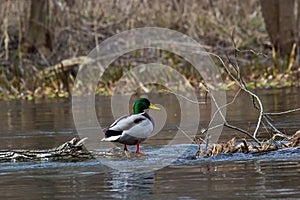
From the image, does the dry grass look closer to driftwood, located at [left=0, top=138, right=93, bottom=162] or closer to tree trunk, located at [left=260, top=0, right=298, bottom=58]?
tree trunk, located at [left=260, top=0, right=298, bottom=58]

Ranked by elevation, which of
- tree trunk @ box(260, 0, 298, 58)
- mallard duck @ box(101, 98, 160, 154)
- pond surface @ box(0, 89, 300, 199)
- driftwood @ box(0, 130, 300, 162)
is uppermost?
tree trunk @ box(260, 0, 298, 58)

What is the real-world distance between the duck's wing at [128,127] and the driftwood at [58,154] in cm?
33

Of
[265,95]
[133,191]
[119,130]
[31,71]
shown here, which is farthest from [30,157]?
[31,71]

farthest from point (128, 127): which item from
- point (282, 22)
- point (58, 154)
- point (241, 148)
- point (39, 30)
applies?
point (39, 30)

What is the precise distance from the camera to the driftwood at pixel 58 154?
1033 centimetres

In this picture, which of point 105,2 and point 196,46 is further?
point 105,2

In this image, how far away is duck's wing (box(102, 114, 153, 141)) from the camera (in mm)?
10469

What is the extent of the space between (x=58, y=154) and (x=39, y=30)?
21299 mm

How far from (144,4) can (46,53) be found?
457 cm

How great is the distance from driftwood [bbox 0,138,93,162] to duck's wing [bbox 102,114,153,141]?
33cm

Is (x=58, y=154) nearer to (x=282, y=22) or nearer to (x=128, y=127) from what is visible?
(x=128, y=127)

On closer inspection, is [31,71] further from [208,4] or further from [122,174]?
[122,174]

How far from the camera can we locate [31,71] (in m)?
28.9

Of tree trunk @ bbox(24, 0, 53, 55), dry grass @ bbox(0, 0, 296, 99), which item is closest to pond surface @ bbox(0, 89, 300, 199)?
dry grass @ bbox(0, 0, 296, 99)
